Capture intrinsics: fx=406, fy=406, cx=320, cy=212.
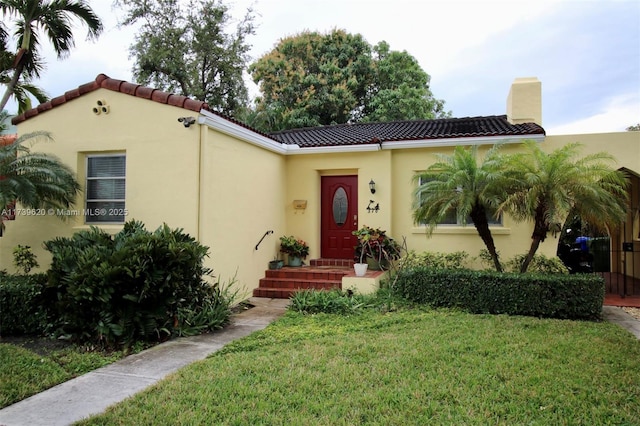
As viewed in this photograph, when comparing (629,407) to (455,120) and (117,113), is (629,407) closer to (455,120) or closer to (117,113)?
(117,113)

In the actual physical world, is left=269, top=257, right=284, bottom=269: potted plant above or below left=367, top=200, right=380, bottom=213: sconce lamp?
below

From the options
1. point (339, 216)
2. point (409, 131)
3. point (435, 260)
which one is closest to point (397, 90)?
point (409, 131)

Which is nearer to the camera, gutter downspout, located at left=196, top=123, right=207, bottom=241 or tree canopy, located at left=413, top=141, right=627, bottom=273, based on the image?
tree canopy, located at left=413, top=141, right=627, bottom=273

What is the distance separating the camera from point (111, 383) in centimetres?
483

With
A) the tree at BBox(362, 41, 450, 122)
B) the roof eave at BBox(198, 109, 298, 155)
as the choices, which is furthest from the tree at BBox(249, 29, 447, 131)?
the roof eave at BBox(198, 109, 298, 155)

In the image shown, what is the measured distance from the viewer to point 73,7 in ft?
39.4

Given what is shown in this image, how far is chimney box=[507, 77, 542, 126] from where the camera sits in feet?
37.7

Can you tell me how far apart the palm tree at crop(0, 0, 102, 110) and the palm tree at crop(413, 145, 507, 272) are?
437 inches

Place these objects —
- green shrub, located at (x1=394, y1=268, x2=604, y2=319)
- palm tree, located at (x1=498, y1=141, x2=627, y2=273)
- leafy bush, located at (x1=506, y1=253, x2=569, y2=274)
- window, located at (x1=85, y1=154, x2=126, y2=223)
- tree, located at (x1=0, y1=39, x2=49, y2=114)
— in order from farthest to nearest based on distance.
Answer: tree, located at (x1=0, y1=39, x2=49, y2=114) → leafy bush, located at (x1=506, y1=253, x2=569, y2=274) → window, located at (x1=85, y1=154, x2=126, y2=223) → palm tree, located at (x1=498, y1=141, x2=627, y2=273) → green shrub, located at (x1=394, y1=268, x2=604, y2=319)

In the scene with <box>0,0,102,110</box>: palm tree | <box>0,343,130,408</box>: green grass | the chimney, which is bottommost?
<box>0,343,130,408</box>: green grass

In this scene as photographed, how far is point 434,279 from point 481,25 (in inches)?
268

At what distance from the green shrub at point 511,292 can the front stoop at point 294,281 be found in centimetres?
219

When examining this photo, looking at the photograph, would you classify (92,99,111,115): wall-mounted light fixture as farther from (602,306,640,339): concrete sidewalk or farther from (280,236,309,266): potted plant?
(602,306,640,339): concrete sidewalk

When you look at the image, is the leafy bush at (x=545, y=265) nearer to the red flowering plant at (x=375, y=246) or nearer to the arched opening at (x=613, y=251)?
the arched opening at (x=613, y=251)
